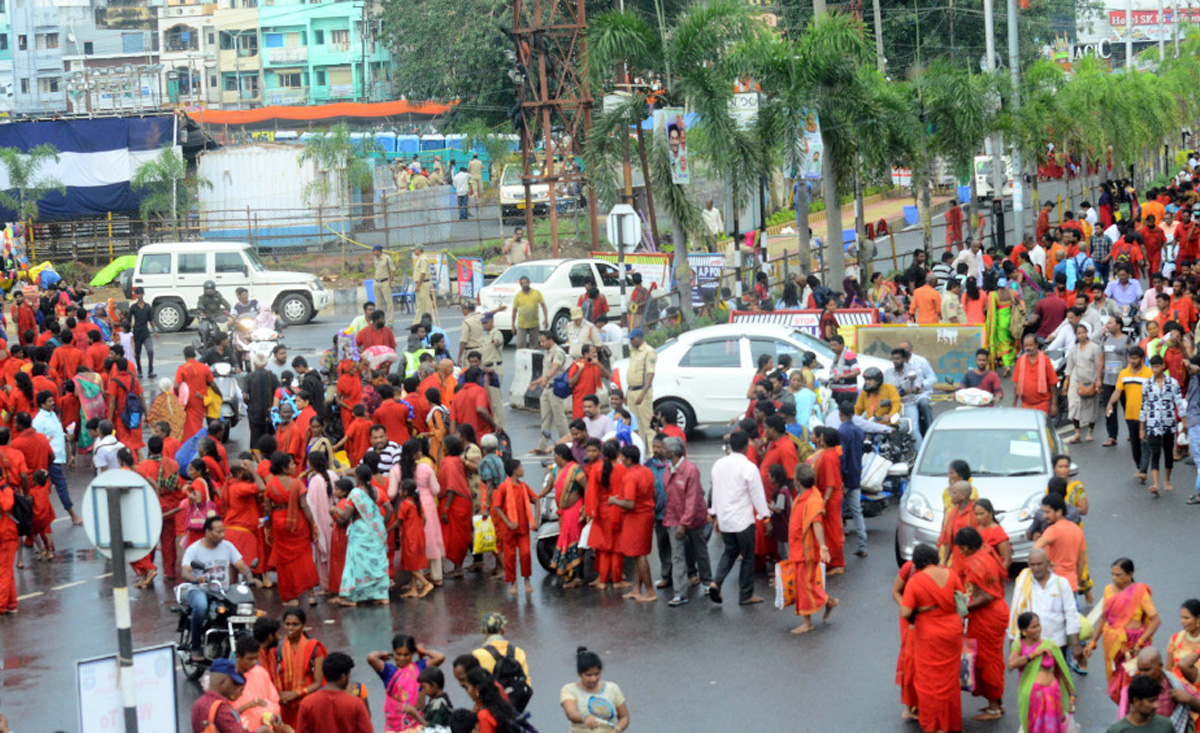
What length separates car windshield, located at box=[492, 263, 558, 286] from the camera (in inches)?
1085

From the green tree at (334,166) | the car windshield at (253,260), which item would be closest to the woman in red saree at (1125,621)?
the car windshield at (253,260)

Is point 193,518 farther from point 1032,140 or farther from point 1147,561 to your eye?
point 1032,140

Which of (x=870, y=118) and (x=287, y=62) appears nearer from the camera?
(x=870, y=118)

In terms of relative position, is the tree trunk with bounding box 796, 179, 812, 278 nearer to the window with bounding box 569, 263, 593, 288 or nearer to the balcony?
the window with bounding box 569, 263, 593, 288

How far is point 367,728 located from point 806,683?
3.51 meters

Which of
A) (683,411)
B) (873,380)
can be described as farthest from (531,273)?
(873,380)

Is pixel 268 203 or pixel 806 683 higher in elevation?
pixel 268 203

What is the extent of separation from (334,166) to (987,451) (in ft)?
115

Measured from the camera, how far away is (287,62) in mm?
98000

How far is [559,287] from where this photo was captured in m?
27.4

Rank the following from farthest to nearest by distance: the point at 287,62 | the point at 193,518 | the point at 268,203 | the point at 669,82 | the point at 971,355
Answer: the point at 287,62
the point at 268,203
the point at 669,82
the point at 971,355
the point at 193,518

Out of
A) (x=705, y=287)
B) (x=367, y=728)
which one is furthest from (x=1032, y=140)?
(x=367, y=728)

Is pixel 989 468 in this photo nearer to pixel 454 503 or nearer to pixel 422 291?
pixel 454 503

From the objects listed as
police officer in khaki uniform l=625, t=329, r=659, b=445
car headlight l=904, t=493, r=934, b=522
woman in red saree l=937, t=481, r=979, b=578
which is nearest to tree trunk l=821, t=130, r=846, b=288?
police officer in khaki uniform l=625, t=329, r=659, b=445
